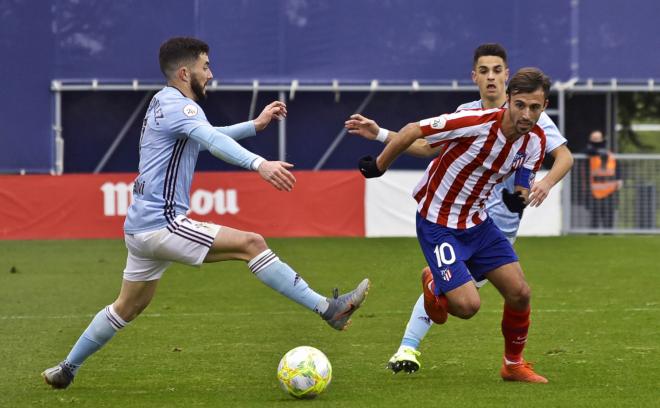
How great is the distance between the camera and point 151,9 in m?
26.4

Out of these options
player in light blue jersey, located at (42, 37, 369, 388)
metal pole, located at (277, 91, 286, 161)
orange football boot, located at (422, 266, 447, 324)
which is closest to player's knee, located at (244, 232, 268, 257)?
player in light blue jersey, located at (42, 37, 369, 388)

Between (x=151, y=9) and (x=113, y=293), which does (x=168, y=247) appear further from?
(x=151, y=9)

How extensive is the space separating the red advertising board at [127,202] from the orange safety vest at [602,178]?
166 inches

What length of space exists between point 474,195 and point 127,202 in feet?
48.0

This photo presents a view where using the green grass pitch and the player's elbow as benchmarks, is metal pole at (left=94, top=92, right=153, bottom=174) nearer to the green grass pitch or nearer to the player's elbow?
the green grass pitch

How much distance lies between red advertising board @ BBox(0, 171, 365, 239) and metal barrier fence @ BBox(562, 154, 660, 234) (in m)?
3.88

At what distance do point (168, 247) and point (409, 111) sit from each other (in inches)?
790

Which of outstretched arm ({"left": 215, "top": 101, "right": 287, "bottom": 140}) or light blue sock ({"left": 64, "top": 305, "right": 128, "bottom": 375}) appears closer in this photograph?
light blue sock ({"left": 64, "top": 305, "right": 128, "bottom": 375})

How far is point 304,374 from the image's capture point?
25.3 feet

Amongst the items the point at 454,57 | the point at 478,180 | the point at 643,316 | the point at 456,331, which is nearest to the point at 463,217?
the point at 478,180

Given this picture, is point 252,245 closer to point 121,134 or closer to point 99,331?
point 99,331

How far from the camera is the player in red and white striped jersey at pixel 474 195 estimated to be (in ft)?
26.1

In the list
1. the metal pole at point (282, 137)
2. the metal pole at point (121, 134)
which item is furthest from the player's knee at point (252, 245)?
the metal pole at point (121, 134)

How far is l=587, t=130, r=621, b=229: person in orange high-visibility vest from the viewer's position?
902 inches
